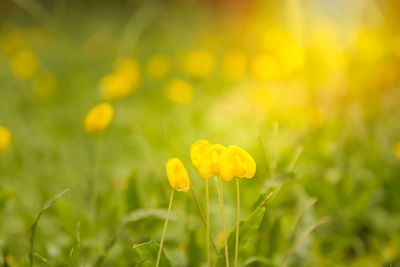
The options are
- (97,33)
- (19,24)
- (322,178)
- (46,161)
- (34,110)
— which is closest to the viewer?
(322,178)

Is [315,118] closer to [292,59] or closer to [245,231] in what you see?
[292,59]

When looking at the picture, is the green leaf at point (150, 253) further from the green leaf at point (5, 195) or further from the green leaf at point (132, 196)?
the green leaf at point (5, 195)

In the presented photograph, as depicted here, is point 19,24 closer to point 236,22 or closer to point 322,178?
point 236,22

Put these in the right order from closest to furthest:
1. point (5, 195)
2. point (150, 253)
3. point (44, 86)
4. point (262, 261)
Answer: point (150, 253), point (262, 261), point (5, 195), point (44, 86)

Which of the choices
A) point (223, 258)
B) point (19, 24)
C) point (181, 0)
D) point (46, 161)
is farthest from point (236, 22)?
point (223, 258)

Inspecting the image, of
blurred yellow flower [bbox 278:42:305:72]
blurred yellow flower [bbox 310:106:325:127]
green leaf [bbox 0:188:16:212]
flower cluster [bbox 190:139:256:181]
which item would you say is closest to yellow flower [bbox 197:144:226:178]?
flower cluster [bbox 190:139:256:181]

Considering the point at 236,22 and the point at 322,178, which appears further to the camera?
the point at 236,22

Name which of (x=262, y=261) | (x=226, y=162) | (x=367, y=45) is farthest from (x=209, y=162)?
(x=367, y=45)
